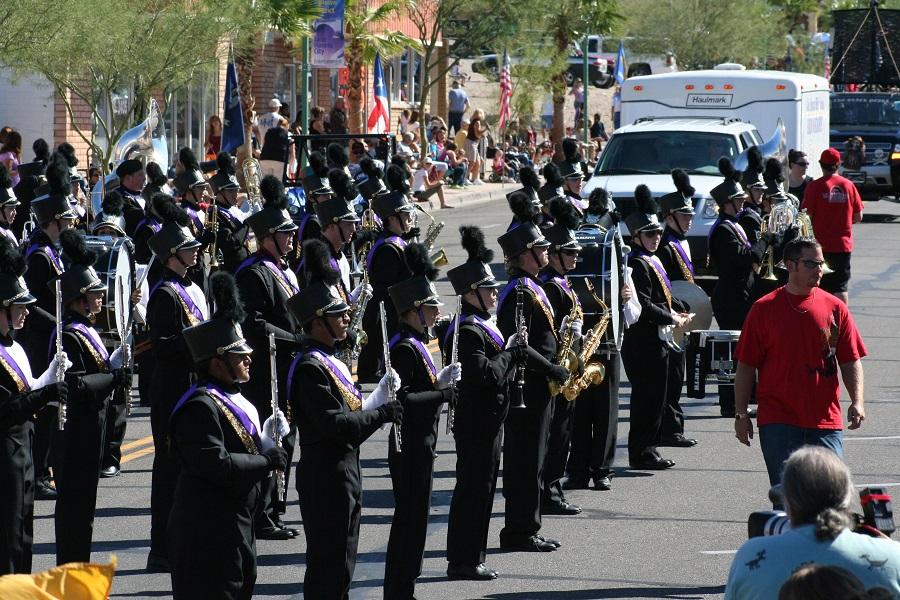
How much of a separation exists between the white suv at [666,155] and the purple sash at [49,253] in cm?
1041

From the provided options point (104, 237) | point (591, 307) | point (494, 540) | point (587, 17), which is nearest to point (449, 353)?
point (494, 540)

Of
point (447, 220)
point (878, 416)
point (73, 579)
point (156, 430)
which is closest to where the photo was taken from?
point (73, 579)

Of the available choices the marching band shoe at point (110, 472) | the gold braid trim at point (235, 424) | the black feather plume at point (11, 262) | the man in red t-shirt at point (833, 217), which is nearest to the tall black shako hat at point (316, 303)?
the gold braid trim at point (235, 424)

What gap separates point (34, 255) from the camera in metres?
11.4

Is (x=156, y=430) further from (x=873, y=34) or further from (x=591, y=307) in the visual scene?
(x=873, y=34)

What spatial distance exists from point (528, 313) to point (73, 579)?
500 centimetres

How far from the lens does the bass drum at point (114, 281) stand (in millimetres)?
9734

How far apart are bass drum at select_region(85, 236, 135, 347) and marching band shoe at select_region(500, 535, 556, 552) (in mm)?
2513

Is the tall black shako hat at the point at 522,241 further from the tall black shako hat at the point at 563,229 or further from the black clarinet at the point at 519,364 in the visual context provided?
the tall black shako hat at the point at 563,229

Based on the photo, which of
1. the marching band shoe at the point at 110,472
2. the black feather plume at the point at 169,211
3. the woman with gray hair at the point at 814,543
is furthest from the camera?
the marching band shoe at the point at 110,472

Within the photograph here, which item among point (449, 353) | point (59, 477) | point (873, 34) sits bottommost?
point (59, 477)

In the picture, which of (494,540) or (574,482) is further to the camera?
(574,482)

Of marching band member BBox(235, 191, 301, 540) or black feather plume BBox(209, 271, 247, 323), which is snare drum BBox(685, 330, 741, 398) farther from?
black feather plume BBox(209, 271, 247, 323)

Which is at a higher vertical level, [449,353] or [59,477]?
[449,353]
